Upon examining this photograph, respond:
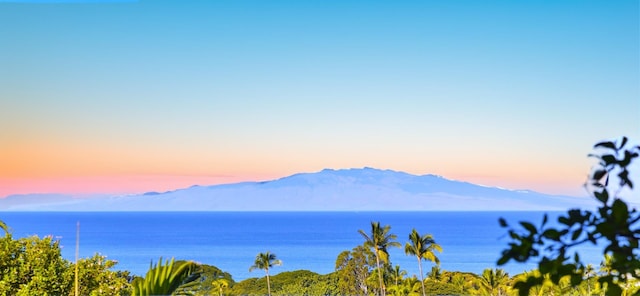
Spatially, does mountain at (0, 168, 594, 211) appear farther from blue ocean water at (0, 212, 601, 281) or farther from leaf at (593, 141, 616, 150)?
leaf at (593, 141, 616, 150)

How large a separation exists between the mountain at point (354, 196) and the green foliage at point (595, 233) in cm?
11652

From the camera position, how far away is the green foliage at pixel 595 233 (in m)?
0.77

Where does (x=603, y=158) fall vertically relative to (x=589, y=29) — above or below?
below

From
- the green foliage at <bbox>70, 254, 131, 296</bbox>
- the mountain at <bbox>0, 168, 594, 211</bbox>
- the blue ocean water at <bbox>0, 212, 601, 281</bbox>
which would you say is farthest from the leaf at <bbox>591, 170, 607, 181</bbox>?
the mountain at <bbox>0, 168, 594, 211</bbox>

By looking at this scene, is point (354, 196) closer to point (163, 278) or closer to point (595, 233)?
point (163, 278)

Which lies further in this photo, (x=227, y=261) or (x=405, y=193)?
(x=405, y=193)

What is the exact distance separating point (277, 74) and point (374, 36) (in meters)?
10.5

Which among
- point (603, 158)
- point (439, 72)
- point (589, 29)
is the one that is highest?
point (439, 72)

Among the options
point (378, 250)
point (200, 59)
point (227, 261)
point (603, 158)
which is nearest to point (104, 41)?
point (200, 59)

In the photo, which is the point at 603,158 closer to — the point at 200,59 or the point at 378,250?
the point at 378,250

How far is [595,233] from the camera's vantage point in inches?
30.3

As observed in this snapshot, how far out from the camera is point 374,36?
24781 mm

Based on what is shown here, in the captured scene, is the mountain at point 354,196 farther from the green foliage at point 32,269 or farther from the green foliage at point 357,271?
the green foliage at point 32,269

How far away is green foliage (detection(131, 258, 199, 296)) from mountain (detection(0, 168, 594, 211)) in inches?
4559
